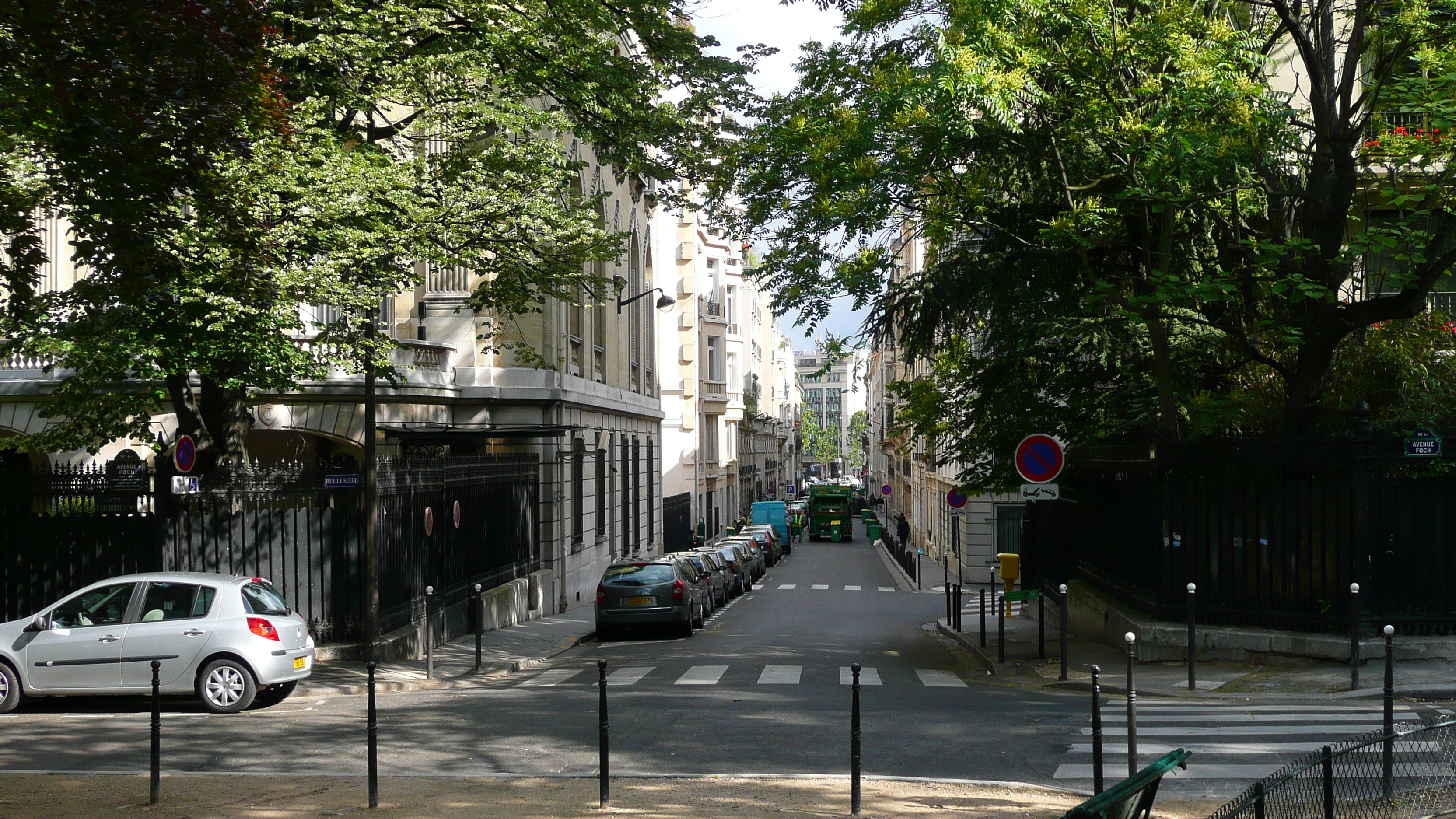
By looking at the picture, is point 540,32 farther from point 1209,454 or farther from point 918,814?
point 918,814

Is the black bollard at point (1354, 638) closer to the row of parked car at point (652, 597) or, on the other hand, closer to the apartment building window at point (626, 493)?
the row of parked car at point (652, 597)

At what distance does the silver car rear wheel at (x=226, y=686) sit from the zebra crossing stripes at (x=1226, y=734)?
8440 millimetres

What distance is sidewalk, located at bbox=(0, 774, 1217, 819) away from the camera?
318 inches

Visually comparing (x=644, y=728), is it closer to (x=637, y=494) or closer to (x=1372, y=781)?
(x=1372, y=781)

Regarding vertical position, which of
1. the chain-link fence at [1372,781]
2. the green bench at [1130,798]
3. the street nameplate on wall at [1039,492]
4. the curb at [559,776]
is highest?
the street nameplate on wall at [1039,492]

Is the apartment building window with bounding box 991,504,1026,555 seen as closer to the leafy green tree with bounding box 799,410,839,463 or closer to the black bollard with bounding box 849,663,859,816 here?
the black bollard with bounding box 849,663,859,816

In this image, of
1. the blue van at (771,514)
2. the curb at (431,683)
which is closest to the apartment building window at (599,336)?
the curb at (431,683)

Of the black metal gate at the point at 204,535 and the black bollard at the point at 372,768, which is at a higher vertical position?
the black metal gate at the point at 204,535

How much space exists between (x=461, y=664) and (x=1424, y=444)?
1296 cm

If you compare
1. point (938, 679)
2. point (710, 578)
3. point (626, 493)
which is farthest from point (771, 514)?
point (938, 679)

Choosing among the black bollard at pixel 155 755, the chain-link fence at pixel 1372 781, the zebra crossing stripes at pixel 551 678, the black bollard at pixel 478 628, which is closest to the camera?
the chain-link fence at pixel 1372 781

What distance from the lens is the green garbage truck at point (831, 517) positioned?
68.6 meters

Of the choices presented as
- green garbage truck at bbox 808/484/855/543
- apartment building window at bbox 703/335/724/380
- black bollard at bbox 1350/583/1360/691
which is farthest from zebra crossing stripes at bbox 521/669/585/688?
green garbage truck at bbox 808/484/855/543

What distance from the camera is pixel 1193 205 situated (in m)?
15.5
